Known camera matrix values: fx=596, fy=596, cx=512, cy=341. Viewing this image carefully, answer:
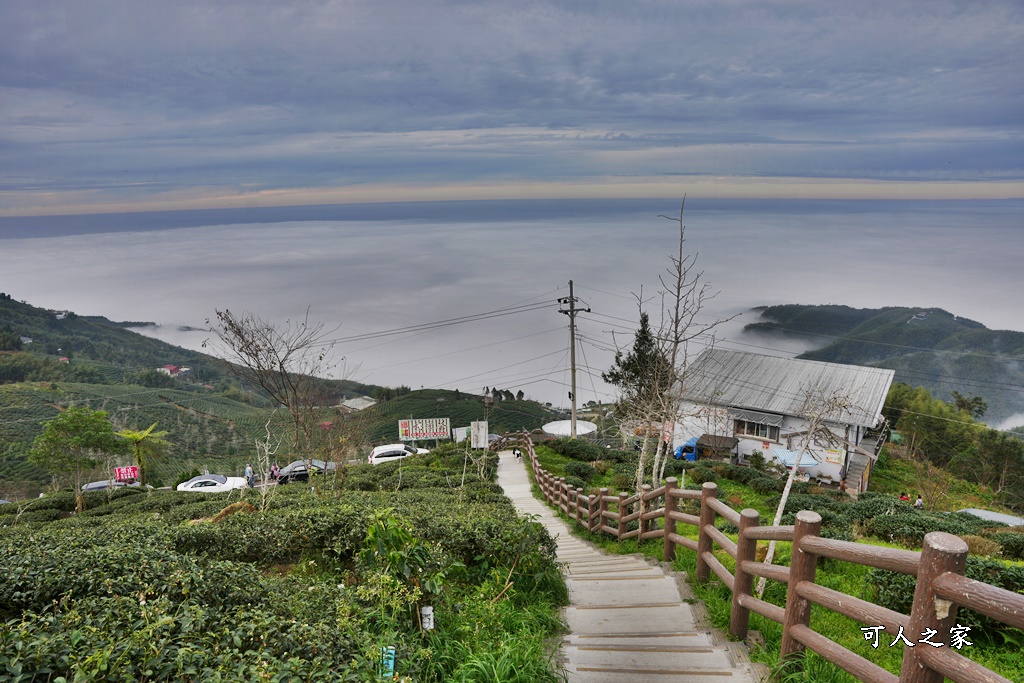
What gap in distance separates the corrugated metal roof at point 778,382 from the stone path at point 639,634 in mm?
23416

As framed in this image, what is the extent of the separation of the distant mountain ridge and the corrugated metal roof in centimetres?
3838

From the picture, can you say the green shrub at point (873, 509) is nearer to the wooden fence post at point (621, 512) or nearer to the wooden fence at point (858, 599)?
the wooden fence post at point (621, 512)

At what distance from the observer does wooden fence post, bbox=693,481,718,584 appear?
567 cm

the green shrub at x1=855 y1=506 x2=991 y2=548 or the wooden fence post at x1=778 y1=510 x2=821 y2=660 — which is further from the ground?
the wooden fence post at x1=778 y1=510 x2=821 y2=660

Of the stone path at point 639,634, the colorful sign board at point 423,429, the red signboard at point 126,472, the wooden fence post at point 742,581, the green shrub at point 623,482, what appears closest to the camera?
the stone path at point 639,634

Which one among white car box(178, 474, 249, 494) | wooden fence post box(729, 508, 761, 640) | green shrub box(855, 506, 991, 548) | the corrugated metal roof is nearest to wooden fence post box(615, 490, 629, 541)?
green shrub box(855, 506, 991, 548)

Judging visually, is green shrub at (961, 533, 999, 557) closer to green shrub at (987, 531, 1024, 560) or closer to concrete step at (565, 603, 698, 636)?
green shrub at (987, 531, 1024, 560)

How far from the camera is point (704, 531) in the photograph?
5.89 meters

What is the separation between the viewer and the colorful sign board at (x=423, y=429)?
41969mm

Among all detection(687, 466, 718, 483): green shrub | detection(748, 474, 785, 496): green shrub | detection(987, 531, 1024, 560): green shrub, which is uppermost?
detection(987, 531, 1024, 560): green shrub

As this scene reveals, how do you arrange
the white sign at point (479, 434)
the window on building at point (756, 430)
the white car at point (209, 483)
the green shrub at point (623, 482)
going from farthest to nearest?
1. the window on building at point (756, 430)
2. the white car at point (209, 483)
3. the white sign at point (479, 434)
4. the green shrub at point (623, 482)

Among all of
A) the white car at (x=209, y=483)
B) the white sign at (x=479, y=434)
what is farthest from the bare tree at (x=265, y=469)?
the white car at (x=209, y=483)

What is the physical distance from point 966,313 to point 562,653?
140950 millimetres

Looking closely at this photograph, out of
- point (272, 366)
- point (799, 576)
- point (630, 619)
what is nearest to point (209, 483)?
point (272, 366)
